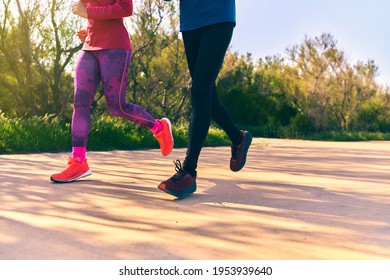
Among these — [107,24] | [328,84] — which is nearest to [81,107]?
[107,24]

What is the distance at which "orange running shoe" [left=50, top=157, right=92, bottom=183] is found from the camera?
13.8 feet

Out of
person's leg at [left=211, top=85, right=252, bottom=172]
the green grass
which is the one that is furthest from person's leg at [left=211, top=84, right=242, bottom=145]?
the green grass

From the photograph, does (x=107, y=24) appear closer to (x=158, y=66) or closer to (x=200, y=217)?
(x=200, y=217)

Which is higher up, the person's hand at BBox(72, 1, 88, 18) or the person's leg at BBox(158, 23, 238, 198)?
the person's hand at BBox(72, 1, 88, 18)

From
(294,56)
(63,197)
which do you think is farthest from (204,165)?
(294,56)

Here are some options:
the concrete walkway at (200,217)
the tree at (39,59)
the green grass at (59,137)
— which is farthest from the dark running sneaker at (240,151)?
the tree at (39,59)

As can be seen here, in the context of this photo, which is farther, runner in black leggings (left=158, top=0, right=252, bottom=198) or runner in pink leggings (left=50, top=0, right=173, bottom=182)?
runner in pink leggings (left=50, top=0, right=173, bottom=182)

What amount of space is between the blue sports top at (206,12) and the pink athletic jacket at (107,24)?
0.52 meters

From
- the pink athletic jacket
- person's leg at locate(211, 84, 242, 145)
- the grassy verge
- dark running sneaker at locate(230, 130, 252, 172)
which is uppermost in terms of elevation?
the pink athletic jacket

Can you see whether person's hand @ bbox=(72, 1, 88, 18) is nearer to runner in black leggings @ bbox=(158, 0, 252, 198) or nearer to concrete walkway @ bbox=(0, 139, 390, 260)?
runner in black leggings @ bbox=(158, 0, 252, 198)

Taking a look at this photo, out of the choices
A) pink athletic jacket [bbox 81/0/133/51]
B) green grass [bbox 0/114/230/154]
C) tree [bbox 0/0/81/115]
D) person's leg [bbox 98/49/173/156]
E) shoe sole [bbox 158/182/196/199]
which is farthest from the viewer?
tree [bbox 0/0/81/115]

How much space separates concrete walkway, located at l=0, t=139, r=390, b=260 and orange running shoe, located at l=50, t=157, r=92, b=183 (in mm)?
80

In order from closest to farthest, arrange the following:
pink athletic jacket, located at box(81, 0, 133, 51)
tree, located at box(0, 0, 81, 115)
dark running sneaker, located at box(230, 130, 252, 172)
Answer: pink athletic jacket, located at box(81, 0, 133, 51) < dark running sneaker, located at box(230, 130, 252, 172) < tree, located at box(0, 0, 81, 115)

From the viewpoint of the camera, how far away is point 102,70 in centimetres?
422
